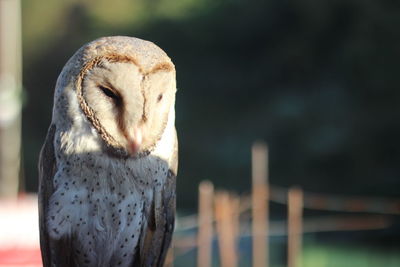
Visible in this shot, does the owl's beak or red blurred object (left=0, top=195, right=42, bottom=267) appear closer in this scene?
the owl's beak

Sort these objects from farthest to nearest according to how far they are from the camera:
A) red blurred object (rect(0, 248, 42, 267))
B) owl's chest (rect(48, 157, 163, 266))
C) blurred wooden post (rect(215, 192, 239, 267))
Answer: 1. blurred wooden post (rect(215, 192, 239, 267))
2. red blurred object (rect(0, 248, 42, 267))
3. owl's chest (rect(48, 157, 163, 266))

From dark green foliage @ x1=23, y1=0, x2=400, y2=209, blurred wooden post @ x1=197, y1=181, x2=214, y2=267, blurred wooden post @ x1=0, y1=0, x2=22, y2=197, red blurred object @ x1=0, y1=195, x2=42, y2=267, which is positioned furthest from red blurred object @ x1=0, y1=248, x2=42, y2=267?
dark green foliage @ x1=23, y1=0, x2=400, y2=209

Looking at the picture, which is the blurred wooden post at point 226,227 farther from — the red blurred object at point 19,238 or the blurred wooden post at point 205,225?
the red blurred object at point 19,238

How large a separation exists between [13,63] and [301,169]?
19.8ft

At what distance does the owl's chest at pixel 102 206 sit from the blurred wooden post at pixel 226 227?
16.4ft

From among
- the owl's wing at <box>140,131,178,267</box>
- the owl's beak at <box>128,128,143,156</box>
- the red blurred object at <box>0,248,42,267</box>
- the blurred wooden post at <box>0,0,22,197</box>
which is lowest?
the red blurred object at <box>0,248,42,267</box>

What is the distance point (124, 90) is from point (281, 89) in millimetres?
17551

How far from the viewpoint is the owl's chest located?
327 centimetres

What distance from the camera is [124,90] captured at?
10.0 ft

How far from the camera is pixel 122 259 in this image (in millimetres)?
3441

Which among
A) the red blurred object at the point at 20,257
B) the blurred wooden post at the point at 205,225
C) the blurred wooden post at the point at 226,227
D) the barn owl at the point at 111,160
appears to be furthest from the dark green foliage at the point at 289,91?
the barn owl at the point at 111,160

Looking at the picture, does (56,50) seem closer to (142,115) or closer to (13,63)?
(13,63)

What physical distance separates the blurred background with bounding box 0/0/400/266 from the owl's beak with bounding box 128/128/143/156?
1495cm

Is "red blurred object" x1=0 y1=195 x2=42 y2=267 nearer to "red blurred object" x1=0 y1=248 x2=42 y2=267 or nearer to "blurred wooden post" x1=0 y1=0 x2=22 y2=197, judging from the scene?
"red blurred object" x1=0 y1=248 x2=42 y2=267
